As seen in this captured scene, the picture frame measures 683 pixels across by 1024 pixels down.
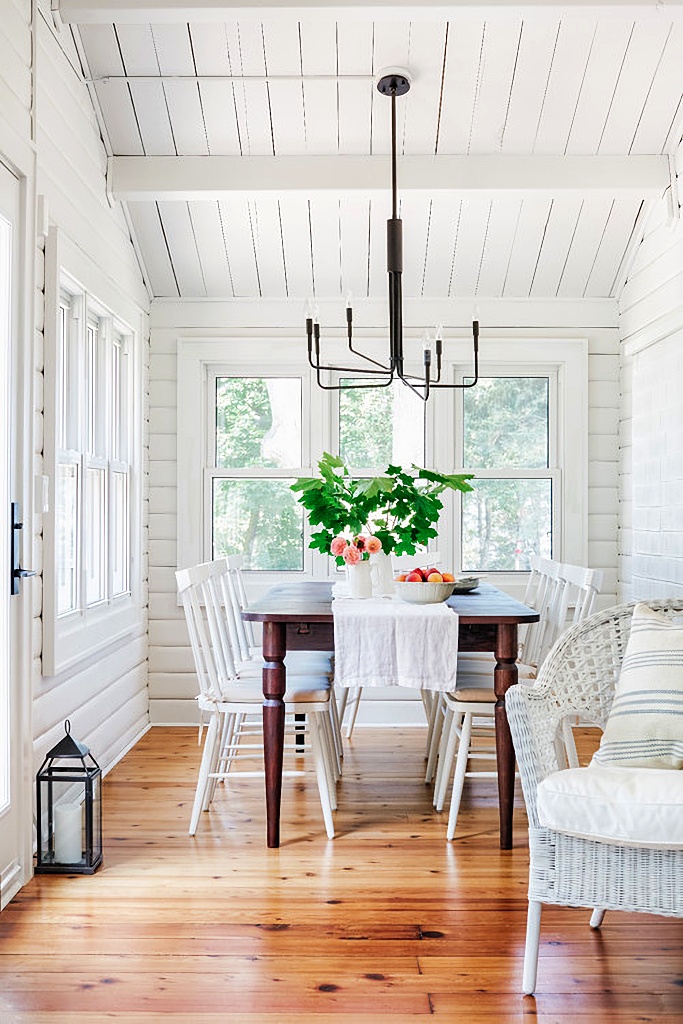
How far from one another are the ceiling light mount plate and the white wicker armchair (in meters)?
2.53

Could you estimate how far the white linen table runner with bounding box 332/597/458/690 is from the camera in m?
3.42

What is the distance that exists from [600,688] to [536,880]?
67cm

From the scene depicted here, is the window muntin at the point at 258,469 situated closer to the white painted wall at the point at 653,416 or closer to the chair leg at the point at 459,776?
the white painted wall at the point at 653,416

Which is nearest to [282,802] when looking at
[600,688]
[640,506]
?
[600,688]

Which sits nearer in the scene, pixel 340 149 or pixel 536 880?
pixel 536 880

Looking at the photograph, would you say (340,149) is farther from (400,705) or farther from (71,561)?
(400,705)

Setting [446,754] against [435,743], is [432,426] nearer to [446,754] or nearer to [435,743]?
[435,743]

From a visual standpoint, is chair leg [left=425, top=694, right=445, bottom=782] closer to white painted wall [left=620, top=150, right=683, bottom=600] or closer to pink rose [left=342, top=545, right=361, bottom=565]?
pink rose [left=342, top=545, right=361, bottom=565]

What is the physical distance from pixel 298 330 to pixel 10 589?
2.90 metres

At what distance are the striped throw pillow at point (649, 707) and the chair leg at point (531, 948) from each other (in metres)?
0.44

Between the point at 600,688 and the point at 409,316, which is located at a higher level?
the point at 409,316

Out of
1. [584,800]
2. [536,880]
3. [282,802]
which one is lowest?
[282,802]

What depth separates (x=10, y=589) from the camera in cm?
302

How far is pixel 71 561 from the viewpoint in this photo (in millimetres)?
3996
